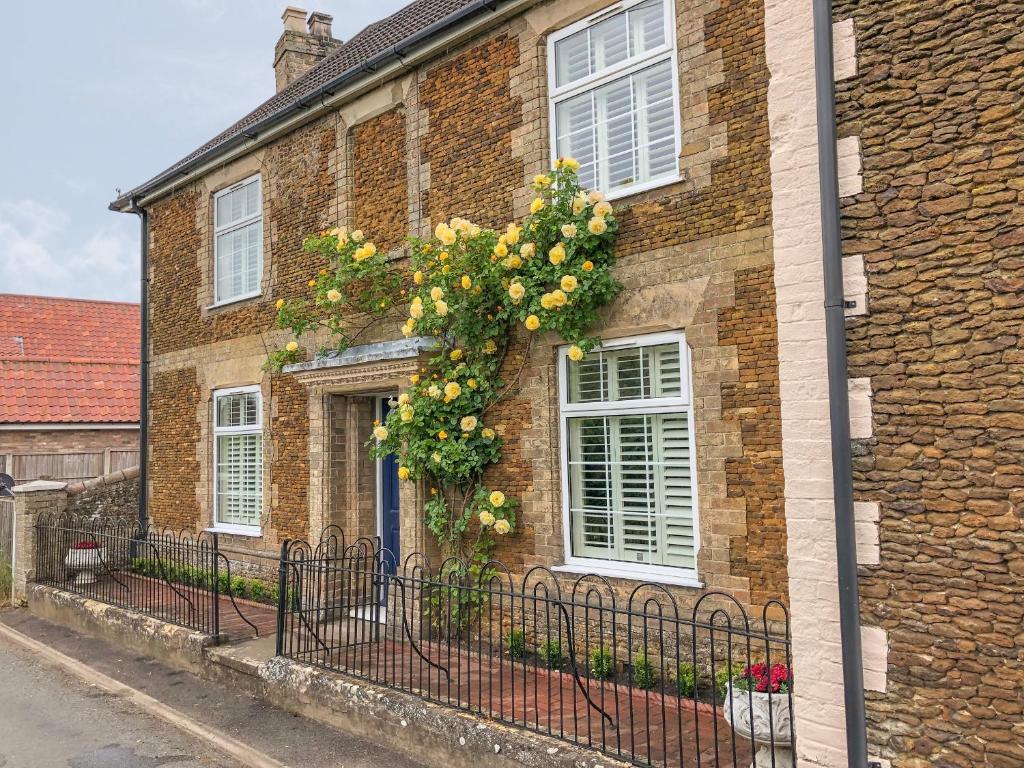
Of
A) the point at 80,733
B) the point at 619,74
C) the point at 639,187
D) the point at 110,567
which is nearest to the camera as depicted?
the point at 80,733

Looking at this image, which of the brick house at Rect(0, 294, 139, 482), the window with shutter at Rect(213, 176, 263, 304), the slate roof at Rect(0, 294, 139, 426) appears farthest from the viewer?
the slate roof at Rect(0, 294, 139, 426)

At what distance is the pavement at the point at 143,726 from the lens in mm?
6004

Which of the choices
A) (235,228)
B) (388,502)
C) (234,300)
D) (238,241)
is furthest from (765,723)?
(235,228)

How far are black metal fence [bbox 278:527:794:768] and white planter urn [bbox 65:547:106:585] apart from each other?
4.94 m

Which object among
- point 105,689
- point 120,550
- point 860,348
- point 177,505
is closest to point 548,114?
point 860,348

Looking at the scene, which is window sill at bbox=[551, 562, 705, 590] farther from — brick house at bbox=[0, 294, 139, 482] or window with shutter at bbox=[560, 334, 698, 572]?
brick house at bbox=[0, 294, 139, 482]

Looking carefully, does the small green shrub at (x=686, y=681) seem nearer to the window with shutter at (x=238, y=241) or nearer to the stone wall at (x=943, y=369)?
the stone wall at (x=943, y=369)

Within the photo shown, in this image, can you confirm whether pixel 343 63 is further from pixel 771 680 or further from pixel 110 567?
pixel 771 680

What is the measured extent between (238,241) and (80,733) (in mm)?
7300

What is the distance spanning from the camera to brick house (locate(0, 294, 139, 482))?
1688 centimetres

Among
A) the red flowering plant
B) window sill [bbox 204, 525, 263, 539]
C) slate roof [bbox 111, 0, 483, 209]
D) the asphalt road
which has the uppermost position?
slate roof [bbox 111, 0, 483, 209]

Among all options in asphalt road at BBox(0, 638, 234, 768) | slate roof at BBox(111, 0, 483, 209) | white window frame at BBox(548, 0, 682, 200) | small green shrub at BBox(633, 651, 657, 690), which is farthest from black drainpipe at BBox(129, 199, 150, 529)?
small green shrub at BBox(633, 651, 657, 690)

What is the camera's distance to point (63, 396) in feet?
58.5

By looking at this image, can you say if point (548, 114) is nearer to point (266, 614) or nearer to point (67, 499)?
point (266, 614)
